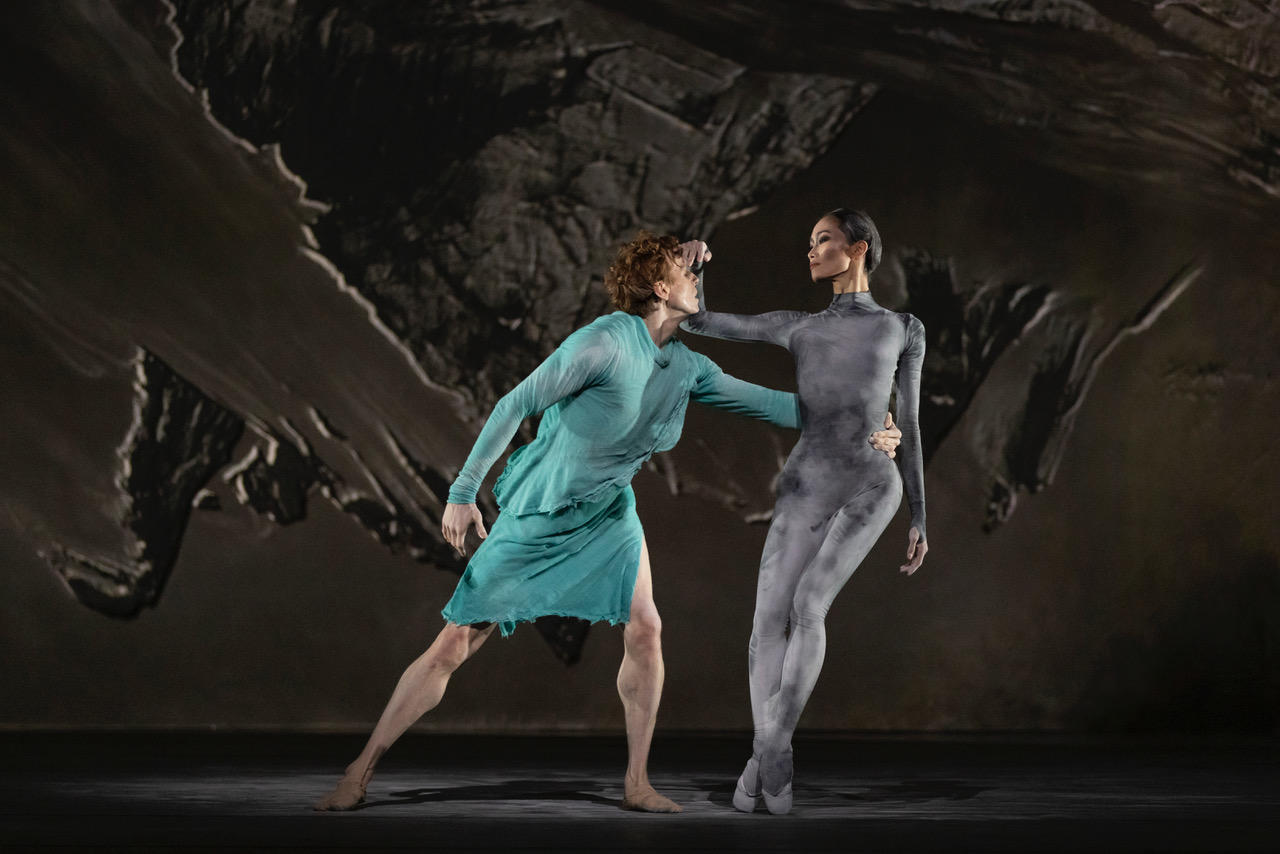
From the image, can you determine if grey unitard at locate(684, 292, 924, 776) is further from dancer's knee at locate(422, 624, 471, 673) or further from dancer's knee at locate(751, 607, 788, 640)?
dancer's knee at locate(422, 624, 471, 673)

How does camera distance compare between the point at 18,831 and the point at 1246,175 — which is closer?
the point at 18,831

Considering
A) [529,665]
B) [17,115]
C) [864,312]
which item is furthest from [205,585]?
[864,312]

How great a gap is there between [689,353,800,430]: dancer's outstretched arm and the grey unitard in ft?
0.12

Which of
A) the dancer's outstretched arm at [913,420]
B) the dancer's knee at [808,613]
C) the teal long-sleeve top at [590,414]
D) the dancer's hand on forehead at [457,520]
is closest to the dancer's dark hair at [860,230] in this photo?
the dancer's outstretched arm at [913,420]

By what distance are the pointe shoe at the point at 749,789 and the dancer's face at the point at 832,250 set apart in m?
1.14

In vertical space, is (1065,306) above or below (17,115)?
below

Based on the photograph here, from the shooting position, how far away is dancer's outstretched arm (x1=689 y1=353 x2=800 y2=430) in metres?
3.56

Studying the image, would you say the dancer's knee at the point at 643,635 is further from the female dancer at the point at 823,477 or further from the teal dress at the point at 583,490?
the female dancer at the point at 823,477

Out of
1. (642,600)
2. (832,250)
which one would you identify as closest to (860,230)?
(832,250)

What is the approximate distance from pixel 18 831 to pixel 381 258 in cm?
306

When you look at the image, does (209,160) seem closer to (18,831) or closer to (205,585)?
(205,585)

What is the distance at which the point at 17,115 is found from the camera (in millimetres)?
5664

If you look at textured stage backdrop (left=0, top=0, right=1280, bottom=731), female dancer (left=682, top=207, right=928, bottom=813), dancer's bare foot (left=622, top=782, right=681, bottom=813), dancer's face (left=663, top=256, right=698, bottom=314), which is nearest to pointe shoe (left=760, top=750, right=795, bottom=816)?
female dancer (left=682, top=207, right=928, bottom=813)

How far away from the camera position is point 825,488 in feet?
11.4
